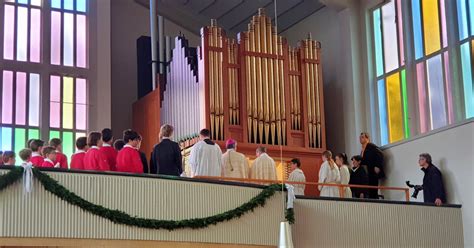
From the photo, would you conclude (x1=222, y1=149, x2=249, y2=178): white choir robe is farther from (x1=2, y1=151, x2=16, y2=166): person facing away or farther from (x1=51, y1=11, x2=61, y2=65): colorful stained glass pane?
(x1=51, y1=11, x2=61, y2=65): colorful stained glass pane

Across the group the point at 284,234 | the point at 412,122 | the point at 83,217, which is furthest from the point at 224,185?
the point at 412,122

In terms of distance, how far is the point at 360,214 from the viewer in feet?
52.9

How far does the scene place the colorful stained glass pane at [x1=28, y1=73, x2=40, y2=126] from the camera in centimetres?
1981

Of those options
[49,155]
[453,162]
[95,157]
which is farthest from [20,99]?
[453,162]

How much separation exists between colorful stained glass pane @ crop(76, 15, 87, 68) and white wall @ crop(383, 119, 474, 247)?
763cm

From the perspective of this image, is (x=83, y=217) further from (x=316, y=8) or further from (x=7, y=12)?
(x=316, y=8)

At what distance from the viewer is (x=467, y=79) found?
1709cm

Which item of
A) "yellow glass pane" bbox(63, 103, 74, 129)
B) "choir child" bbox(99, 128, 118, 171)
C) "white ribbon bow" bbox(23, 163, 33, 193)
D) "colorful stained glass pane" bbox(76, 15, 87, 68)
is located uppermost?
"colorful stained glass pane" bbox(76, 15, 87, 68)

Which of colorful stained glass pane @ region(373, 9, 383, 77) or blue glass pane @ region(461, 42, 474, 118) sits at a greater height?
colorful stained glass pane @ region(373, 9, 383, 77)

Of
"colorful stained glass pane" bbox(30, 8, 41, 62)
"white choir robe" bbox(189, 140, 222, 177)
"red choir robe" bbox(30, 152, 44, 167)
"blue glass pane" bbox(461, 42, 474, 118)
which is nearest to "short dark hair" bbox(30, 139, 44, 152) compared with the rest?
"red choir robe" bbox(30, 152, 44, 167)

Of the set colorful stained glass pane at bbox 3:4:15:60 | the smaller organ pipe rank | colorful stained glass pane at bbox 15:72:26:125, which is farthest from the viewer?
colorful stained glass pane at bbox 3:4:15:60

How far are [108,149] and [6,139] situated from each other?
587 cm

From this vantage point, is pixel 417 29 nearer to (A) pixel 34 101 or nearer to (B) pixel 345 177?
(B) pixel 345 177

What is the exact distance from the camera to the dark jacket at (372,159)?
59.8 ft
